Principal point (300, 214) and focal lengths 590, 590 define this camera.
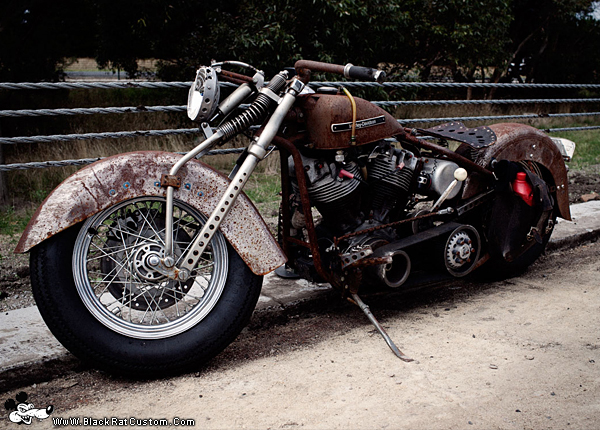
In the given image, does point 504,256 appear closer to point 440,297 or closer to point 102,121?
point 440,297

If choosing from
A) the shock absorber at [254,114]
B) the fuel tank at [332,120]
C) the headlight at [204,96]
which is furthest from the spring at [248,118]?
the fuel tank at [332,120]

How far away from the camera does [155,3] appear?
30.3ft

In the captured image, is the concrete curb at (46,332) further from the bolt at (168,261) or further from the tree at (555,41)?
the tree at (555,41)

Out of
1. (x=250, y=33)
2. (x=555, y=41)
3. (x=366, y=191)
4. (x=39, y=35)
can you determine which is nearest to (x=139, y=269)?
(x=366, y=191)

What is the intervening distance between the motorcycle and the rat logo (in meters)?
0.28

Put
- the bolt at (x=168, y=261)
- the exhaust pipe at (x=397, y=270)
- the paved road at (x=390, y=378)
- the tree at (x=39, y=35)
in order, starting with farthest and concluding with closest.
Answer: the tree at (x=39, y=35) → the exhaust pipe at (x=397, y=270) → the bolt at (x=168, y=261) → the paved road at (x=390, y=378)

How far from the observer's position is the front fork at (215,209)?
2.70 meters

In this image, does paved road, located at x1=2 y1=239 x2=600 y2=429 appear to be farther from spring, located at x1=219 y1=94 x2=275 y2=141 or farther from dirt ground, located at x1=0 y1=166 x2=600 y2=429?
spring, located at x1=219 y1=94 x2=275 y2=141

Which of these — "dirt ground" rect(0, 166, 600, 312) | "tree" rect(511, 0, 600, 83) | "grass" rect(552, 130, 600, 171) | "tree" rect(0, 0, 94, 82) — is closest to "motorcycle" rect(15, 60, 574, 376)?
"dirt ground" rect(0, 166, 600, 312)

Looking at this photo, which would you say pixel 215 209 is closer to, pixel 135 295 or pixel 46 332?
pixel 135 295

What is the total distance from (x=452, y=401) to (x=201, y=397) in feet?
3.55

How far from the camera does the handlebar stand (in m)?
2.90

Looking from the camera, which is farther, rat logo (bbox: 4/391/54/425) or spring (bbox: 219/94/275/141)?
spring (bbox: 219/94/275/141)

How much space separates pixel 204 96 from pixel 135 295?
1016mm
